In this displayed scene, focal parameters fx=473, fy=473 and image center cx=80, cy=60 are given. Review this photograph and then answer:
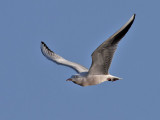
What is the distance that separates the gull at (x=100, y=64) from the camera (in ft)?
46.5

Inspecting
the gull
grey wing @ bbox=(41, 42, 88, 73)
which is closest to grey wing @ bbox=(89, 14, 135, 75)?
the gull

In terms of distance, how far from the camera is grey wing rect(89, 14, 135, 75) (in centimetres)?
1406

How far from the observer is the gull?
14.2m

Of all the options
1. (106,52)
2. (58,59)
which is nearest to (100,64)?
(106,52)

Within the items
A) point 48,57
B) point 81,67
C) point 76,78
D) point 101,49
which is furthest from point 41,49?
point 101,49

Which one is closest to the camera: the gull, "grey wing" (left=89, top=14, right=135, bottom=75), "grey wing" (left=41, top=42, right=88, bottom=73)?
"grey wing" (left=89, top=14, right=135, bottom=75)

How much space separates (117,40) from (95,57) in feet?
3.27

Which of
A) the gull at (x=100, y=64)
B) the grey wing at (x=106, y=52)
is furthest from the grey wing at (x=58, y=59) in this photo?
the grey wing at (x=106, y=52)

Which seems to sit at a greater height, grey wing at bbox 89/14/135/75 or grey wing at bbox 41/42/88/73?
grey wing at bbox 41/42/88/73

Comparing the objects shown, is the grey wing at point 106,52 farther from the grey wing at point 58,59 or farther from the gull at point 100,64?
the grey wing at point 58,59

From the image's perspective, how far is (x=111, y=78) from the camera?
16.1 metres

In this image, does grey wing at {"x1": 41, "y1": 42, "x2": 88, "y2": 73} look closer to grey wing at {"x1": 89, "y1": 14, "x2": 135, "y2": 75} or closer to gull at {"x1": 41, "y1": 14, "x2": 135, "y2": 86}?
gull at {"x1": 41, "y1": 14, "x2": 135, "y2": 86}

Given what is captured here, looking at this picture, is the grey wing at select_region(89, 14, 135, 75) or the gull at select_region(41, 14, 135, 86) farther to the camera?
the gull at select_region(41, 14, 135, 86)

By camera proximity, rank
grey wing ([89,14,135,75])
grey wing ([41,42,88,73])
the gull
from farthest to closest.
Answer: grey wing ([41,42,88,73])
the gull
grey wing ([89,14,135,75])
